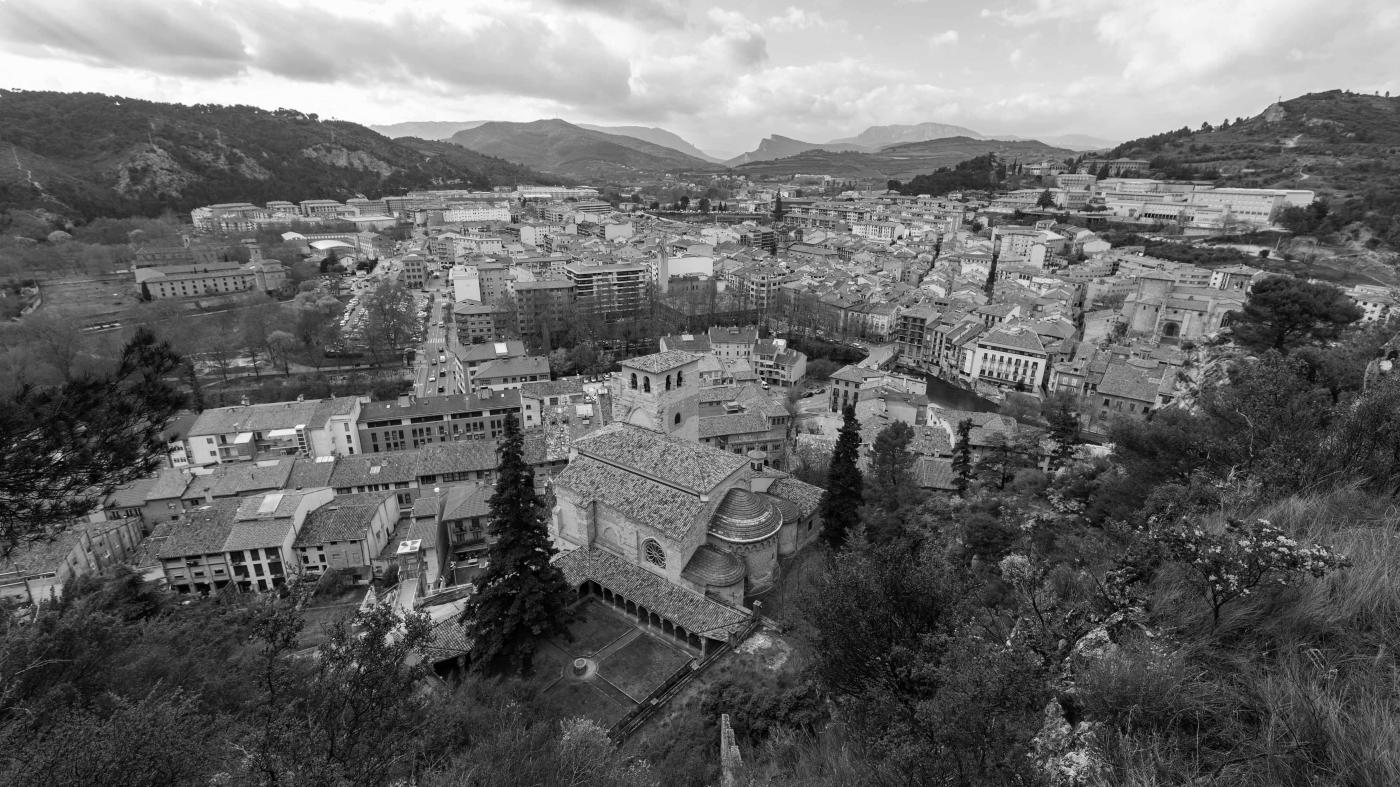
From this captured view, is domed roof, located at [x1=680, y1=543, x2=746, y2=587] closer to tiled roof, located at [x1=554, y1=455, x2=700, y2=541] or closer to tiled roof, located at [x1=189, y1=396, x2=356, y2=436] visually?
tiled roof, located at [x1=554, y1=455, x2=700, y2=541]

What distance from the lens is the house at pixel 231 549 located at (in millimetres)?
27156

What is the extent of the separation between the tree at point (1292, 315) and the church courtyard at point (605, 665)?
29.9m

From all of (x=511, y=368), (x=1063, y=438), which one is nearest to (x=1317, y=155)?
(x=1063, y=438)

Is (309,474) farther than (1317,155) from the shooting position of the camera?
No

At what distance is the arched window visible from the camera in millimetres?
20719

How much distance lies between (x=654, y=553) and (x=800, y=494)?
24.3 ft

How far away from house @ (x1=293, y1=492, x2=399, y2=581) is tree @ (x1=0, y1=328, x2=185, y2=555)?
19.7 metres

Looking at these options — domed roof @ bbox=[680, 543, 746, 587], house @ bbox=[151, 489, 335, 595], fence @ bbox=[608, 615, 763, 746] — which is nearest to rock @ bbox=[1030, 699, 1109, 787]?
fence @ bbox=[608, 615, 763, 746]

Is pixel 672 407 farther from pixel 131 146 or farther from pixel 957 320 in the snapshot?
pixel 131 146

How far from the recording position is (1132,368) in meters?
43.0

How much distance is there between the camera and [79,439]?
9758mm

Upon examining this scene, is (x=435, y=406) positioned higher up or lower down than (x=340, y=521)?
higher up

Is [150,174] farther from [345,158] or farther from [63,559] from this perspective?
[63,559]

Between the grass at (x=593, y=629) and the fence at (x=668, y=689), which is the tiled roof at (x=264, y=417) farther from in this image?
the fence at (x=668, y=689)
